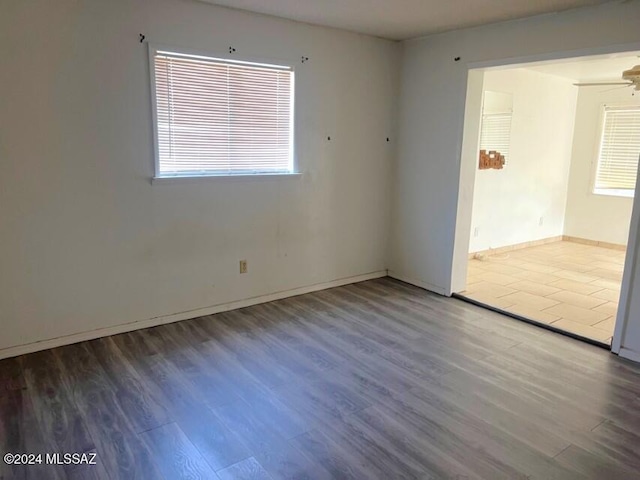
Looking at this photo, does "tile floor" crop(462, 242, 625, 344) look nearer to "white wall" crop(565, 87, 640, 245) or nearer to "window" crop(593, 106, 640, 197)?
"white wall" crop(565, 87, 640, 245)

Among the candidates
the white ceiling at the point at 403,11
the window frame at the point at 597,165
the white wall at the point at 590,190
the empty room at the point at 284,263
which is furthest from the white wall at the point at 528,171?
the white ceiling at the point at 403,11

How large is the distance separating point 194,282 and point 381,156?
2.23 m

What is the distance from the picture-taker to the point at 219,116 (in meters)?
3.61

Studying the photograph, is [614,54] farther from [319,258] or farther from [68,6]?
[68,6]

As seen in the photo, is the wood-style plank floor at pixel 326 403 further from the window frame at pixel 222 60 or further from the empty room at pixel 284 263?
the window frame at pixel 222 60

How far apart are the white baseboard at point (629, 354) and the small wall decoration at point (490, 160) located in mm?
2874

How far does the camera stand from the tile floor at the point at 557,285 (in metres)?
3.86

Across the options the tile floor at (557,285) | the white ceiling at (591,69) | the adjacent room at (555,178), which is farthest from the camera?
the adjacent room at (555,178)

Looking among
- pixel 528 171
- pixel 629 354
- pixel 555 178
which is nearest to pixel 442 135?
pixel 629 354

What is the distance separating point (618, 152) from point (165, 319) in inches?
243

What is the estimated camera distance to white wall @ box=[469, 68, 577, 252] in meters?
5.74

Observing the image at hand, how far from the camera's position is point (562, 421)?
2.43m

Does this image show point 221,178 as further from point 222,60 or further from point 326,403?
point 326,403

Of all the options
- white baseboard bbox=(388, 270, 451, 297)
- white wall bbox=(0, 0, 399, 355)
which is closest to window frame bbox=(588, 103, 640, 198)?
white baseboard bbox=(388, 270, 451, 297)
